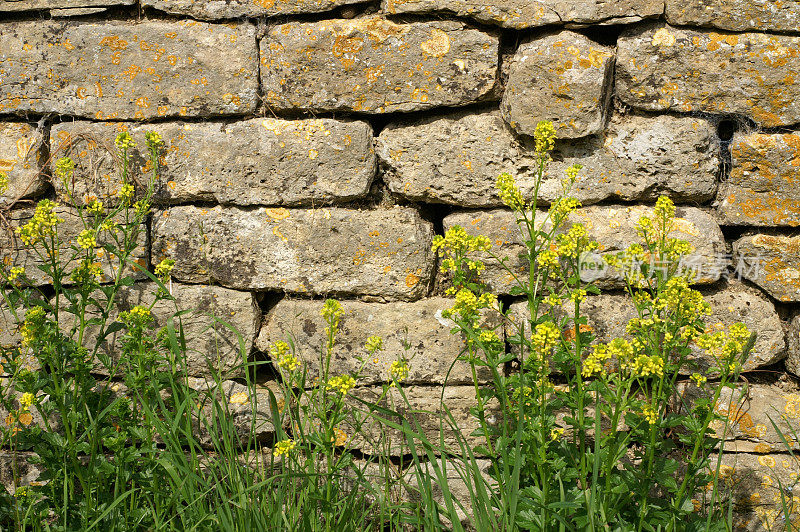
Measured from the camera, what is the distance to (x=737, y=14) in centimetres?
237

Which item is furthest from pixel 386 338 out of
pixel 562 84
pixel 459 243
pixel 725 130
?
pixel 725 130

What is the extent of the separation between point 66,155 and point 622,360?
2351mm

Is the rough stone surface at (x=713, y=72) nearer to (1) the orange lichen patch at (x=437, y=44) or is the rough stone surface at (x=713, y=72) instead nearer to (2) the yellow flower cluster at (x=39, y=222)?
(1) the orange lichen patch at (x=437, y=44)

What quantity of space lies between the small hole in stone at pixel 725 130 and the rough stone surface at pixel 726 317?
574mm

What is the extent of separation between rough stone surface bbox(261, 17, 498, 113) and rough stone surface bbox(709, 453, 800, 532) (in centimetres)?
177

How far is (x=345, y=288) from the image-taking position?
104 inches

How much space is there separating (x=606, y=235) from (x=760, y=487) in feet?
3.69

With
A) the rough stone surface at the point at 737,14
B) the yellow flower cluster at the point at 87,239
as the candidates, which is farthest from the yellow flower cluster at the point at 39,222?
the rough stone surface at the point at 737,14

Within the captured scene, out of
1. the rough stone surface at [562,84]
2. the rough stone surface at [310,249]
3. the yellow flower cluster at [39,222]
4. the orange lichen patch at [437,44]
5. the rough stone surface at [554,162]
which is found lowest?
the rough stone surface at [310,249]

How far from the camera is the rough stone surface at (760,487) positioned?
8.00ft

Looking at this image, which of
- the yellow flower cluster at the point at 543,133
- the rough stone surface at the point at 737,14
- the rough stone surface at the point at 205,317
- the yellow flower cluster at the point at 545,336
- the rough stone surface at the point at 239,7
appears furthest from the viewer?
the rough stone surface at the point at 205,317

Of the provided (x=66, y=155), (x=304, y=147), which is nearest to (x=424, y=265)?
(x=304, y=147)

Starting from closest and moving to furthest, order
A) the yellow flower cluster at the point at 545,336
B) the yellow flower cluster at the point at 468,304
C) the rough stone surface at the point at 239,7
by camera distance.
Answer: the yellow flower cluster at the point at 545,336 → the yellow flower cluster at the point at 468,304 → the rough stone surface at the point at 239,7

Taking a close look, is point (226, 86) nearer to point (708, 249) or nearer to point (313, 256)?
point (313, 256)
